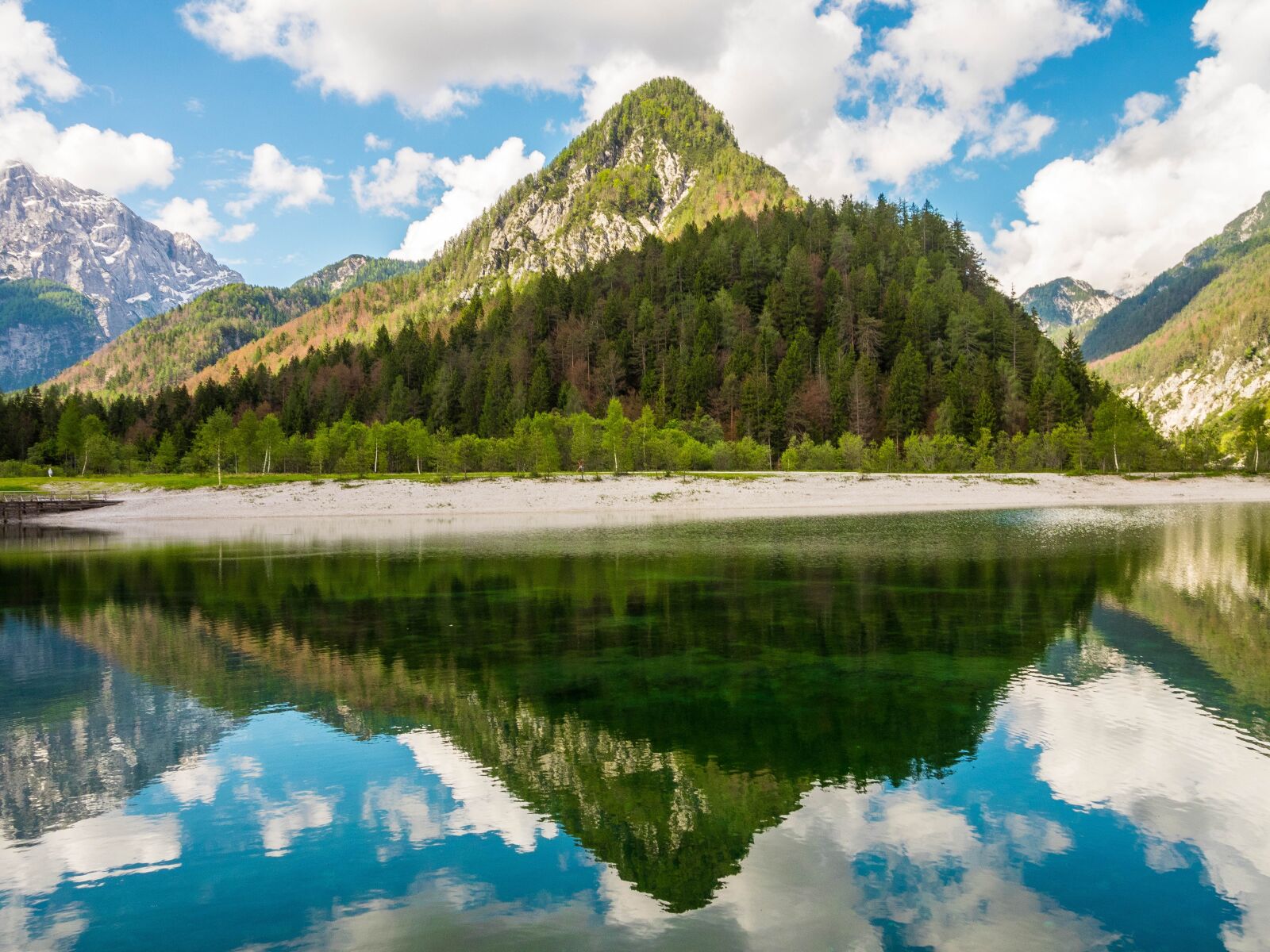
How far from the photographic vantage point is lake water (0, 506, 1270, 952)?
7.56 m

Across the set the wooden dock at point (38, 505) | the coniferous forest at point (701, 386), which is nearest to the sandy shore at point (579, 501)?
the wooden dock at point (38, 505)

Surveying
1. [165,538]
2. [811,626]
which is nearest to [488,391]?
[165,538]

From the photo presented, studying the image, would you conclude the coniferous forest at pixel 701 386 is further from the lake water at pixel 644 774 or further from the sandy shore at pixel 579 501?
the lake water at pixel 644 774

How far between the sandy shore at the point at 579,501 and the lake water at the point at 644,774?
Result: 36.8 meters

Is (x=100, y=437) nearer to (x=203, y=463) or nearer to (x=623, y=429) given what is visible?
(x=203, y=463)

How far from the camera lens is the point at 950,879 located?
8062mm

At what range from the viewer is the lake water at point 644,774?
7.56 m

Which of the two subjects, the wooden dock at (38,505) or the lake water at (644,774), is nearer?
the lake water at (644,774)

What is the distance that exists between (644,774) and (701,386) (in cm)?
12062

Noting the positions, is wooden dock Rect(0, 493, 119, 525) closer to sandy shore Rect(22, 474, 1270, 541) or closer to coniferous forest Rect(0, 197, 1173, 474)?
sandy shore Rect(22, 474, 1270, 541)

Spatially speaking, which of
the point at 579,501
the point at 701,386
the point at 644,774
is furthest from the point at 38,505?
the point at 701,386

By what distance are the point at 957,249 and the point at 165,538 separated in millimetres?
157798

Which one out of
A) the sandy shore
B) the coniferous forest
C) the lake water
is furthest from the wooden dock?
the lake water

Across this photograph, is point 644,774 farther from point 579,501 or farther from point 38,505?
point 38,505
